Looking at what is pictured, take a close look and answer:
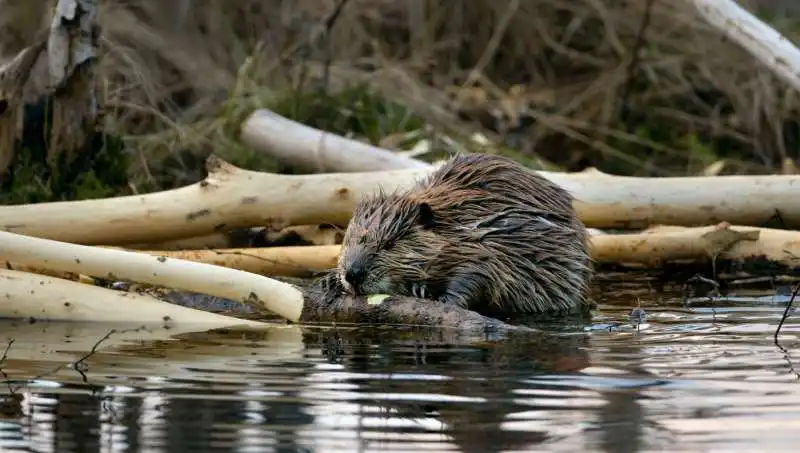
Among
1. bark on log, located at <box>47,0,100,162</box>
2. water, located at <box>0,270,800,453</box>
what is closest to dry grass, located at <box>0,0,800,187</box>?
bark on log, located at <box>47,0,100,162</box>

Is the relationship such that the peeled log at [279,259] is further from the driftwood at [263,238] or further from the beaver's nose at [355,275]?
the beaver's nose at [355,275]

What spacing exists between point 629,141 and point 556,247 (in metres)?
4.37

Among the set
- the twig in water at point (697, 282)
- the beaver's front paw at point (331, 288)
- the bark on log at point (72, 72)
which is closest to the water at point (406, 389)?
the beaver's front paw at point (331, 288)

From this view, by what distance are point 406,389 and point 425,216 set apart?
1.66m

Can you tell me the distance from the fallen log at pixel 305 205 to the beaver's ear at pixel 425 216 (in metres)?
0.59

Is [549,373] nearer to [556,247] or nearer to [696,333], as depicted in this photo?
[696,333]

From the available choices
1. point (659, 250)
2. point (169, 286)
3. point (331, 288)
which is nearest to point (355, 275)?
point (331, 288)

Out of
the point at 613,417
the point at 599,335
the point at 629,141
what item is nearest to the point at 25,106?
the point at 599,335

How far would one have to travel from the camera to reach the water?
9.89ft

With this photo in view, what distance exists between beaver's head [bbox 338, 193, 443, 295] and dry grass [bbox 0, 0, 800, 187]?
322cm

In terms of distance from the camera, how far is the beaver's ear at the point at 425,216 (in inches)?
204

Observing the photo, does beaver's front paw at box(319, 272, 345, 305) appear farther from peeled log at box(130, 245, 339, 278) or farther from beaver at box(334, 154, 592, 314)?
peeled log at box(130, 245, 339, 278)

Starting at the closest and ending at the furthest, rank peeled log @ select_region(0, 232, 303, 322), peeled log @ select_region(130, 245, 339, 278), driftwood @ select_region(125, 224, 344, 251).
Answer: peeled log @ select_region(0, 232, 303, 322) → peeled log @ select_region(130, 245, 339, 278) → driftwood @ select_region(125, 224, 344, 251)

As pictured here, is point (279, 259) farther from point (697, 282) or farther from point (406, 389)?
point (406, 389)
